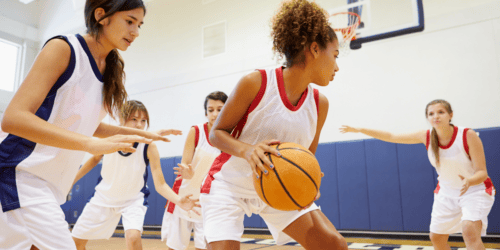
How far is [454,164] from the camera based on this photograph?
3.63 metres

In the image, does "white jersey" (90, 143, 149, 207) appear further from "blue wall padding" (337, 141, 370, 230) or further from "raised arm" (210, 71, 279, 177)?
"blue wall padding" (337, 141, 370, 230)

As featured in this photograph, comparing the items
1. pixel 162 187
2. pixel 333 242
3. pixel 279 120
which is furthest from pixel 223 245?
pixel 162 187

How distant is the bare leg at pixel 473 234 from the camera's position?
2.98 metres

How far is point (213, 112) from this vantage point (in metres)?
3.21

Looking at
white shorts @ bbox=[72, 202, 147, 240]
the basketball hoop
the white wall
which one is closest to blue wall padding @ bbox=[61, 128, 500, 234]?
the white wall

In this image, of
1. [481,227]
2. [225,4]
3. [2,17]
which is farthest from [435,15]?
[2,17]

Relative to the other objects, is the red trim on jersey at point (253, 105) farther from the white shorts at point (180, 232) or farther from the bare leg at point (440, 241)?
the bare leg at point (440, 241)

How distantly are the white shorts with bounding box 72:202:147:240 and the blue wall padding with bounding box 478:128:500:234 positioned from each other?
4.49 m

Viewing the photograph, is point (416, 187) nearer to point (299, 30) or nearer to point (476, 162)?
point (476, 162)

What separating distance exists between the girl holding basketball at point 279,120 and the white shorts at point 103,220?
169 centimetres

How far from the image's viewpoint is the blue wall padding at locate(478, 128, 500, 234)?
15.0 ft

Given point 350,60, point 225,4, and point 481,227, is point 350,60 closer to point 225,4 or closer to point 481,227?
point 225,4

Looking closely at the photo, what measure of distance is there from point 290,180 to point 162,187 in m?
1.74

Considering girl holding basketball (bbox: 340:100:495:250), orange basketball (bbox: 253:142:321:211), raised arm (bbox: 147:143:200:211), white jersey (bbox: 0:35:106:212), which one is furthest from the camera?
girl holding basketball (bbox: 340:100:495:250)
